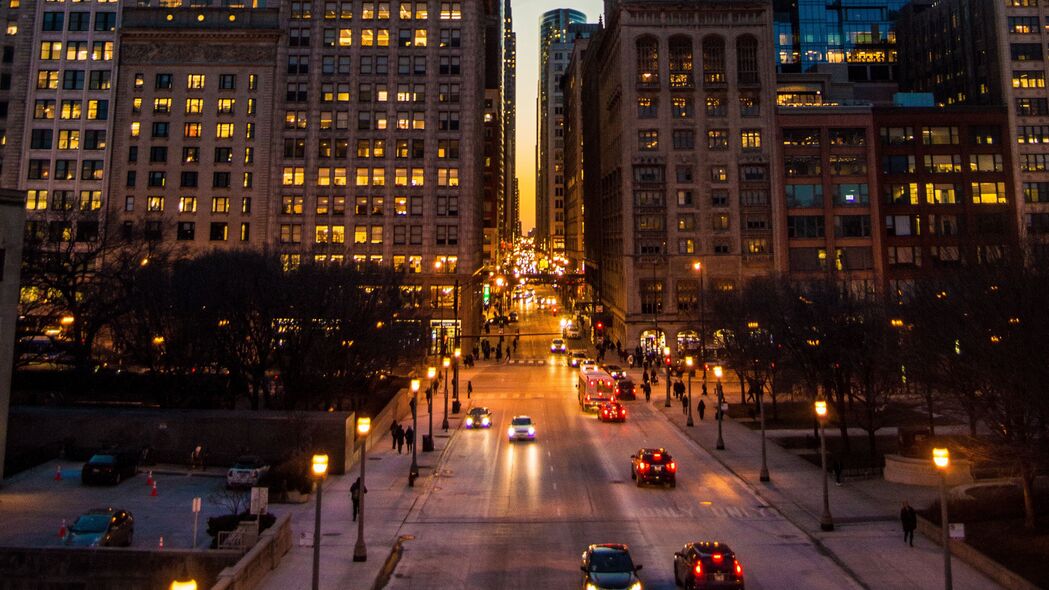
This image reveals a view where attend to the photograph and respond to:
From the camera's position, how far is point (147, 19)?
90.6m

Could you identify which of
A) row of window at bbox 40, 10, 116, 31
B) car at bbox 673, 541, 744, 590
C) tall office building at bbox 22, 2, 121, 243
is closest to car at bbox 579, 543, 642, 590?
car at bbox 673, 541, 744, 590

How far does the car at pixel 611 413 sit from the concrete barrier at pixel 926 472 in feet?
64.8

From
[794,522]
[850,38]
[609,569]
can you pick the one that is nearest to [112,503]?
[609,569]

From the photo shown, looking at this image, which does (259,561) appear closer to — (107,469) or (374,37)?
(107,469)

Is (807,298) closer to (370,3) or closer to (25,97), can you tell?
(370,3)

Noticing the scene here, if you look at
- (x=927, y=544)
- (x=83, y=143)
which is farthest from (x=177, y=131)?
(x=927, y=544)

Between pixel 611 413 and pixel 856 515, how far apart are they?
884 inches

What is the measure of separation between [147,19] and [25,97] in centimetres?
1892

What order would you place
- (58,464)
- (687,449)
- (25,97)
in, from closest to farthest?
(58,464) < (687,449) < (25,97)

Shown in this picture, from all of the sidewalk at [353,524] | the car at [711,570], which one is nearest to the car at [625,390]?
the sidewalk at [353,524]

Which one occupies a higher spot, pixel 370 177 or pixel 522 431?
pixel 370 177

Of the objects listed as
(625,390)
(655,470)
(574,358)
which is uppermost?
(574,358)

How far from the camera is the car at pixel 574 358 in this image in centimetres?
7875

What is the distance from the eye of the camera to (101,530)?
22.6 m
